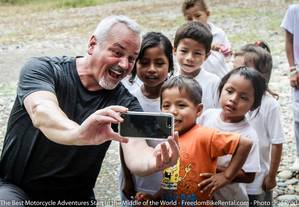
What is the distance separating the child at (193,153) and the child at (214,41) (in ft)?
4.49

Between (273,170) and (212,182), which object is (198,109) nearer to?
(212,182)

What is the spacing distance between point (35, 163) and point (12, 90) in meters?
6.45

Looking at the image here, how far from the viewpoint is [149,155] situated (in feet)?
8.84

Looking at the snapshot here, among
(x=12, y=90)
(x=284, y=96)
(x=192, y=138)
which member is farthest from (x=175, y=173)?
(x=12, y=90)

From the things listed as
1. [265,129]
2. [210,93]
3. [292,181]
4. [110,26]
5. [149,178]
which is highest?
[110,26]

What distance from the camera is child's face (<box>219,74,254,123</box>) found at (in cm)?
321

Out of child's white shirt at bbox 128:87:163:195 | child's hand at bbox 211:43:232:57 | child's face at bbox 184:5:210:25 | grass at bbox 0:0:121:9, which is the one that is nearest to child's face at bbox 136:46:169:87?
child's white shirt at bbox 128:87:163:195

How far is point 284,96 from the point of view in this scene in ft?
26.4

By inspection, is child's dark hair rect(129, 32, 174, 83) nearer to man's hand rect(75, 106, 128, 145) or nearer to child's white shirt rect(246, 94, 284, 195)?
child's white shirt rect(246, 94, 284, 195)

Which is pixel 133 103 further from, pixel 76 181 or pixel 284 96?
pixel 284 96

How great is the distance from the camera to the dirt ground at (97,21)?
670cm

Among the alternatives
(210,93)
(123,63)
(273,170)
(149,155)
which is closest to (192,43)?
(210,93)

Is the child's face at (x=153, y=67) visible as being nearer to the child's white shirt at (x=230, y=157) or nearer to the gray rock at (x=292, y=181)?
the child's white shirt at (x=230, y=157)

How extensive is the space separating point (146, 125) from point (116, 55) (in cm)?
65
